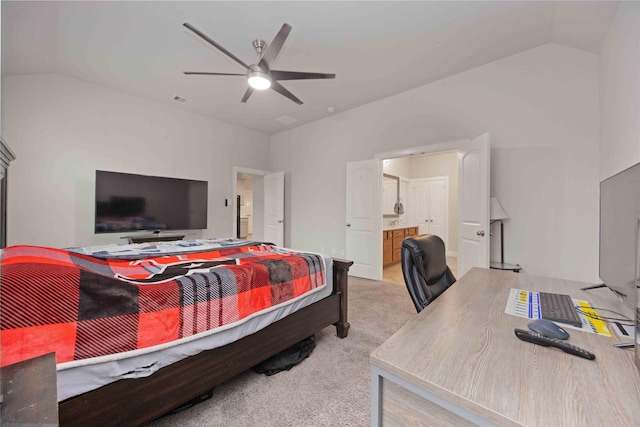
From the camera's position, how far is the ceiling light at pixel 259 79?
2.36 m

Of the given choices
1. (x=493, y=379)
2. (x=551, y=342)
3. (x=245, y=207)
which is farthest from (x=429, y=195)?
(x=245, y=207)

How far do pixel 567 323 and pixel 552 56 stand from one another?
3.20 meters

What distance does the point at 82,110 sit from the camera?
3.47m

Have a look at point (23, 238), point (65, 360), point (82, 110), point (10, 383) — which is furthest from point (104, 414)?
point (82, 110)

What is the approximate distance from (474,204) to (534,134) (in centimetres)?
101

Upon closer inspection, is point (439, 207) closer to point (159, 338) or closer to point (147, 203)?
point (147, 203)

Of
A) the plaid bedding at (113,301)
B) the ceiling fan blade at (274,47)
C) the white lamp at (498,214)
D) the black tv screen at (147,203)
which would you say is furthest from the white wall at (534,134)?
the black tv screen at (147,203)

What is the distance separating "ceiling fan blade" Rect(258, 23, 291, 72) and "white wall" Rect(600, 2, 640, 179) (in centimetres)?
228

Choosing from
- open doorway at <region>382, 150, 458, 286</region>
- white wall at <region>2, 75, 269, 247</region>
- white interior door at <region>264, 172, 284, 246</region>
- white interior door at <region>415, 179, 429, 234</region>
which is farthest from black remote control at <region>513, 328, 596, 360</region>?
white interior door at <region>415, 179, 429, 234</region>

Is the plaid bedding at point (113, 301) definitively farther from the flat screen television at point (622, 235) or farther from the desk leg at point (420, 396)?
the flat screen television at point (622, 235)

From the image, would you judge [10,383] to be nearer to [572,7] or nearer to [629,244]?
[629,244]

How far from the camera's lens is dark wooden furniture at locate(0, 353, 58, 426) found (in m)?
0.50

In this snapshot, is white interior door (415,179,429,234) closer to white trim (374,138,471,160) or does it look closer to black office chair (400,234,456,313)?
white trim (374,138,471,160)

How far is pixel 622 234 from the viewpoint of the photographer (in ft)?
→ 3.38
